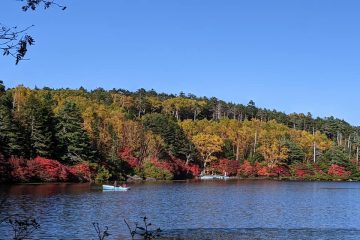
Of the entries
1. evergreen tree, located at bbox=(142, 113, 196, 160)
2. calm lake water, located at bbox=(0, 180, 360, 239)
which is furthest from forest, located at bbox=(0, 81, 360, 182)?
calm lake water, located at bbox=(0, 180, 360, 239)

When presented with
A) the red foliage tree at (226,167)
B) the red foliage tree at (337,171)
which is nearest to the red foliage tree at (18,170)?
the red foliage tree at (226,167)

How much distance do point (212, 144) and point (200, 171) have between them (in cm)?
677

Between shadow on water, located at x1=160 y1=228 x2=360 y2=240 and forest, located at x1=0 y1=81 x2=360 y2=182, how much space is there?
35.7 m

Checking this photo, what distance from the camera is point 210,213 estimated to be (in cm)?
3562

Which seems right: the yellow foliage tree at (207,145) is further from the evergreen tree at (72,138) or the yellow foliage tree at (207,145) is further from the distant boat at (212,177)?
the evergreen tree at (72,138)

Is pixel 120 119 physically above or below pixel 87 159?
above

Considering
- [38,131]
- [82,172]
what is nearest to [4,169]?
[38,131]

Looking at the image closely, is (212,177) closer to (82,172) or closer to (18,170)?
(82,172)

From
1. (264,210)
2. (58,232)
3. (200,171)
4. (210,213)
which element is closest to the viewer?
(58,232)

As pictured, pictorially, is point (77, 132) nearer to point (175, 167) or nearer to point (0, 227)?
point (175, 167)

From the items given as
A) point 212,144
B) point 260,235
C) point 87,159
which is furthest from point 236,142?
point 260,235

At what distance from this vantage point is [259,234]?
26344 millimetres

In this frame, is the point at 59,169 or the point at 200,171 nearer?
the point at 59,169

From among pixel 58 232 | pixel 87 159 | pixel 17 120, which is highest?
pixel 17 120
